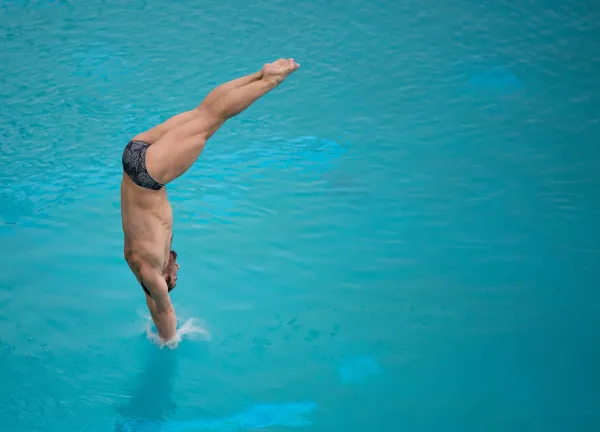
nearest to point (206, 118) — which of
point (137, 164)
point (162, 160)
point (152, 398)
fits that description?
point (162, 160)

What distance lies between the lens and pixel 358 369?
4699 millimetres

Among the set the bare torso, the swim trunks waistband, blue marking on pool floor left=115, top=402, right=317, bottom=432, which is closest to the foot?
the swim trunks waistband

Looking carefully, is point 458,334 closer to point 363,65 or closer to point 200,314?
point 200,314

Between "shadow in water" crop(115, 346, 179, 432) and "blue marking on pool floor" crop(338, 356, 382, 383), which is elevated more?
"blue marking on pool floor" crop(338, 356, 382, 383)

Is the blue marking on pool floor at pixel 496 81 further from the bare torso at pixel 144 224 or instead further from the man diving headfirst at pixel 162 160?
the bare torso at pixel 144 224

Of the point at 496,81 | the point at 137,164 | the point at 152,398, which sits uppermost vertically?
the point at 137,164

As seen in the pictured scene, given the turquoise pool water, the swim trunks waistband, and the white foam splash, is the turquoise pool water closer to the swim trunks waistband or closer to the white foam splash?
the white foam splash

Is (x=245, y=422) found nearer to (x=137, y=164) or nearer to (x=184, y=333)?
(x=184, y=333)

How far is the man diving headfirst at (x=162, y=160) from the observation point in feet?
12.6

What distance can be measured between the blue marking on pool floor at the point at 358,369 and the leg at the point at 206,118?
1796mm

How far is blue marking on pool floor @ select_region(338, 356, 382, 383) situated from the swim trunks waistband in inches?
72.3

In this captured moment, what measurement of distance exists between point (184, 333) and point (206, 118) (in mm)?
1759

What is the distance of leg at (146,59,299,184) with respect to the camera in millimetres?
3818

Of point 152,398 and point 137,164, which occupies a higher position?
point 137,164
